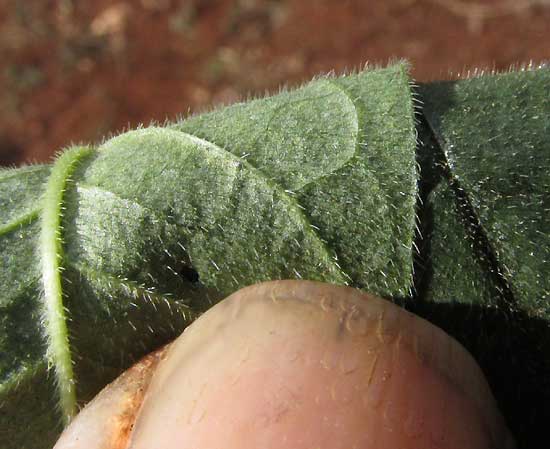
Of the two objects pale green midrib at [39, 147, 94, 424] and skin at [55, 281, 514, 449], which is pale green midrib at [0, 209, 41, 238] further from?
skin at [55, 281, 514, 449]

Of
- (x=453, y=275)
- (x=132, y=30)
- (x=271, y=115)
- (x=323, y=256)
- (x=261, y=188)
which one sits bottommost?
(x=453, y=275)

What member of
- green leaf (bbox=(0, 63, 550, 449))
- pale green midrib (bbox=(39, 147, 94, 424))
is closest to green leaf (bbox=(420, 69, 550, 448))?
green leaf (bbox=(0, 63, 550, 449))

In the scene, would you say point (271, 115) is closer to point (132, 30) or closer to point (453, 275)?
point (453, 275)

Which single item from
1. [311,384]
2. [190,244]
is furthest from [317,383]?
[190,244]

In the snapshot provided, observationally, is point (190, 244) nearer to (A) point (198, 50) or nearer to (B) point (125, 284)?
(B) point (125, 284)

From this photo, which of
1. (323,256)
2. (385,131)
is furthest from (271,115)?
(323,256)

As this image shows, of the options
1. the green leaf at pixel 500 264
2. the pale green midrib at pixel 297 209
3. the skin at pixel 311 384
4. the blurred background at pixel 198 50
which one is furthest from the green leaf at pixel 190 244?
the blurred background at pixel 198 50
